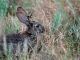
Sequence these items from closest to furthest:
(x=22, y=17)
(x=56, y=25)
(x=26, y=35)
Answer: (x=26, y=35) → (x=22, y=17) → (x=56, y=25)

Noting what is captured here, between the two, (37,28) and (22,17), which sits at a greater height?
(22,17)

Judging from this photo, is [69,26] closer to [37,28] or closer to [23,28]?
[37,28]

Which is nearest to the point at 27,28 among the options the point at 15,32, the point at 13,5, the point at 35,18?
the point at 15,32

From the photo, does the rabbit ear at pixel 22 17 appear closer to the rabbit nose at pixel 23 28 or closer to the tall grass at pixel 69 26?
the rabbit nose at pixel 23 28

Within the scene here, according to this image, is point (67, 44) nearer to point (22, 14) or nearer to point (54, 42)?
point (54, 42)

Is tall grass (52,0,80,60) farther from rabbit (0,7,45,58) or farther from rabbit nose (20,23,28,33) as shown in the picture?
rabbit nose (20,23,28,33)

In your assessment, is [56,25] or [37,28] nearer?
[37,28]

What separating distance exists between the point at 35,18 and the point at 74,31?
0.70 meters

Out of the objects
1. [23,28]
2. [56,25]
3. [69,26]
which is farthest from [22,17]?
[69,26]

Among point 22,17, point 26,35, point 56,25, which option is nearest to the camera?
point 26,35

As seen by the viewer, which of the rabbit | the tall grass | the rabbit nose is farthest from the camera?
the rabbit nose

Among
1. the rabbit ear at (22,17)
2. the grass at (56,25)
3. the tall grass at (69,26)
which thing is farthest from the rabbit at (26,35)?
the tall grass at (69,26)

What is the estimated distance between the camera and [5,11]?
18.6 ft

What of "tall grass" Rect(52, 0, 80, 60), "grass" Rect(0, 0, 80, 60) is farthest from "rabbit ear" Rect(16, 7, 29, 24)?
"tall grass" Rect(52, 0, 80, 60)
